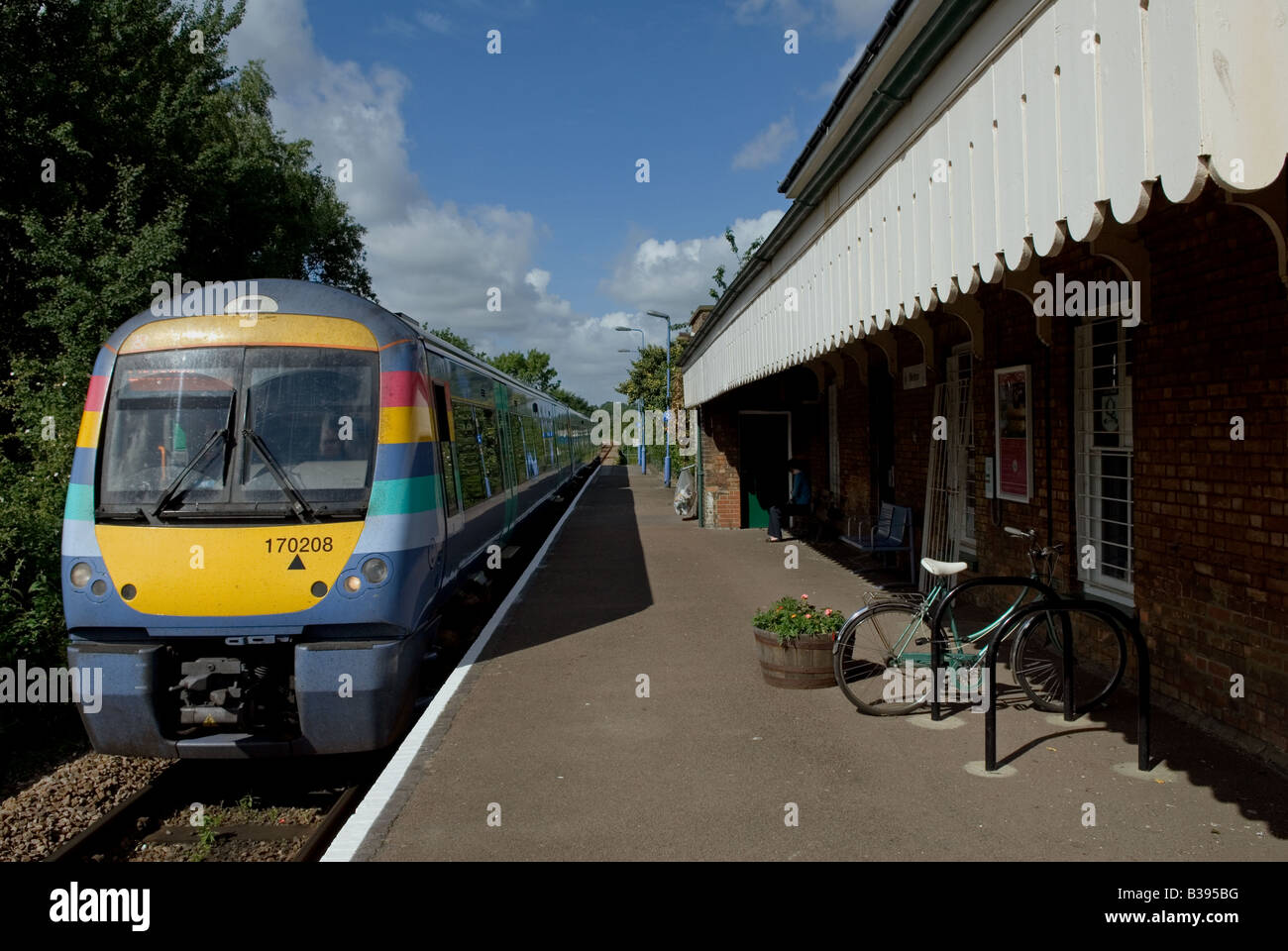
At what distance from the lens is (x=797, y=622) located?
6559mm

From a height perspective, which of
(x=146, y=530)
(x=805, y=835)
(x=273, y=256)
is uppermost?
(x=273, y=256)

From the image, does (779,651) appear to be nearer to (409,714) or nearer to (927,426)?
(409,714)

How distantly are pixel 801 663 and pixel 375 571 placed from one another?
298 cm

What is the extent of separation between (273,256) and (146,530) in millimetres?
18428

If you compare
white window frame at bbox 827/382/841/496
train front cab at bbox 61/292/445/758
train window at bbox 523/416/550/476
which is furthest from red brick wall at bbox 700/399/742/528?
train front cab at bbox 61/292/445/758

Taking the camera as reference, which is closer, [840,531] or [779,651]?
[779,651]

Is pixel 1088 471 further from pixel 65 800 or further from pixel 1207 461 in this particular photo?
pixel 65 800

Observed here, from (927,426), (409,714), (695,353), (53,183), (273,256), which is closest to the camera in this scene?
(409,714)

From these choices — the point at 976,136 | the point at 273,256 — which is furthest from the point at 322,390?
the point at 273,256

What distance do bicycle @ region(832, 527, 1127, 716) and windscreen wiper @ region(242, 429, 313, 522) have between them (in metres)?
3.47

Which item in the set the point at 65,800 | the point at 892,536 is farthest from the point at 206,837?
the point at 892,536

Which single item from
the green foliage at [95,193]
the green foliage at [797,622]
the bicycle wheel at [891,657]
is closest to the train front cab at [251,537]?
the green foliage at [797,622]

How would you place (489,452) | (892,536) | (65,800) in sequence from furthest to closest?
(892,536) < (489,452) < (65,800)

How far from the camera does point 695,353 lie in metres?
18.6
